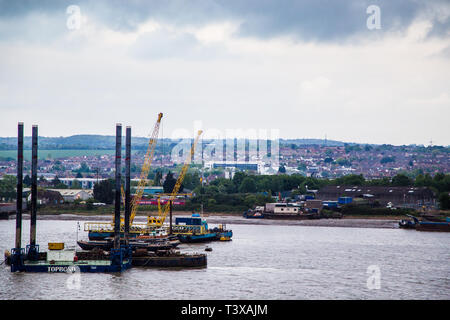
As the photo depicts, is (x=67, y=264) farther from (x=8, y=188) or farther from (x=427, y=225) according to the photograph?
(x=8, y=188)

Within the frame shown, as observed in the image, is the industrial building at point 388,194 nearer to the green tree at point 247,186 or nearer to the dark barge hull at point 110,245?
the green tree at point 247,186

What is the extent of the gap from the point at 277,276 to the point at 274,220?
7036 cm

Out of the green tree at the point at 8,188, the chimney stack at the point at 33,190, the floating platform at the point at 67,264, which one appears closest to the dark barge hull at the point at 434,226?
the floating platform at the point at 67,264

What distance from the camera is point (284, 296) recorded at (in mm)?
48625

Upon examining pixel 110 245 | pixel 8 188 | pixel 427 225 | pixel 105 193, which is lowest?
pixel 110 245

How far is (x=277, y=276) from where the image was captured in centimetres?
5672

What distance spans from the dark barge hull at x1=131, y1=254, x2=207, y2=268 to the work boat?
25.0 metres

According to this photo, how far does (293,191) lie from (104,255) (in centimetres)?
10777

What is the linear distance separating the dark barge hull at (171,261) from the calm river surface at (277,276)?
1.06 m

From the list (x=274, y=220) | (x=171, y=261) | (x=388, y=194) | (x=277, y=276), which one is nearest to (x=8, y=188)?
(x=274, y=220)

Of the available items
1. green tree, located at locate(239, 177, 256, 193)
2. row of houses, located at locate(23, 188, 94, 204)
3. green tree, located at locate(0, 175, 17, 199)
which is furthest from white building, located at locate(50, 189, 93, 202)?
green tree, located at locate(239, 177, 256, 193)

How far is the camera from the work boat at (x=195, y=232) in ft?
285
